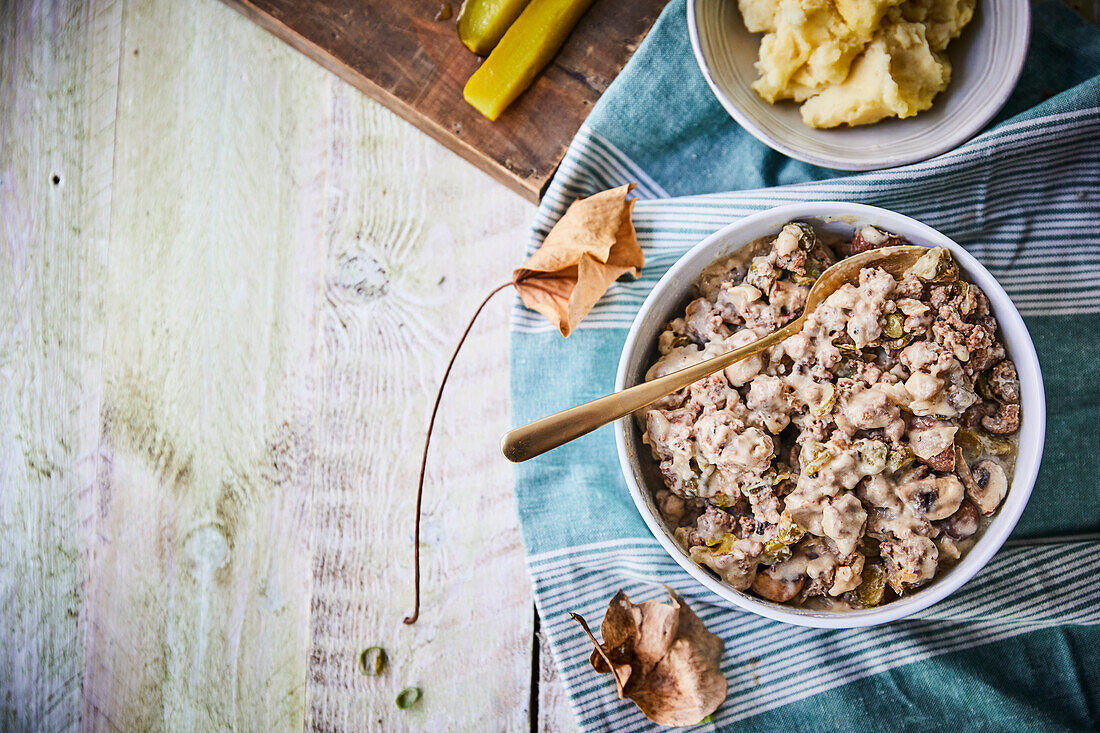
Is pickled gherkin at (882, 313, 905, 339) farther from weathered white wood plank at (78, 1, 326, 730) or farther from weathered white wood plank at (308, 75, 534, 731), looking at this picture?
weathered white wood plank at (78, 1, 326, 730)

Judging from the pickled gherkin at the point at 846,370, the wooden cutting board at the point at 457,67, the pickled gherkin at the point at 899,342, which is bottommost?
the pickled gherkin at the point at 846,370

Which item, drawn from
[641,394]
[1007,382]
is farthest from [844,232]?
[641,394]

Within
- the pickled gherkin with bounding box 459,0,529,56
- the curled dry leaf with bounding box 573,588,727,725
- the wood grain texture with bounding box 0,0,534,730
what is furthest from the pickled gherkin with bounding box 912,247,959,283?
the pickled gherkin with bounding box 459,0,529,56

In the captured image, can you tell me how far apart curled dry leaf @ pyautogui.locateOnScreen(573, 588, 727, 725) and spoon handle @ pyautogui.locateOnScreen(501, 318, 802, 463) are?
557mm

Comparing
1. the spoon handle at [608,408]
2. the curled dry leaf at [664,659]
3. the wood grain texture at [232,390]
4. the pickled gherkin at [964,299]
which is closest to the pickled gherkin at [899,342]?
the pickled gherkin at [964,299]

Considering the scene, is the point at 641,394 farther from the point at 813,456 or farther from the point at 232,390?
the point at 232,390

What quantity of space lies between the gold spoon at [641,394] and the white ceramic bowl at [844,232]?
0.20 feet

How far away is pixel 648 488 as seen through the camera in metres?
1.55

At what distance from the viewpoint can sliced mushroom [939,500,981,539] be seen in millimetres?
1406

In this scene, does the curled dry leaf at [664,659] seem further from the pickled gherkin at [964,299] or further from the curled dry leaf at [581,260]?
the pickled gherkin at [964,299]

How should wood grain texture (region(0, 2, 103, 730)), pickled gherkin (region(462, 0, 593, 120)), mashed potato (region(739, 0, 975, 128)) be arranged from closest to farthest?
mashed potato (region(739, 0, 975, 128)) → pickled gherkin (region(462, 0, 593, 120)) → wood grain texture (region(0, 2, 103, 730))

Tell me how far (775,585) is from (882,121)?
114 cm

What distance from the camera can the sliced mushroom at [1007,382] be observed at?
1.42 m

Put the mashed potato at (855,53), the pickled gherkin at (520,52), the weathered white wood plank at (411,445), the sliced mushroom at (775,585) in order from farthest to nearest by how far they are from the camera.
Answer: the weathered white wood plank at (411,445), the pickled gherkin at (520,52), the mashed potato at (855,53), the sliced mushroom at (775,585)
